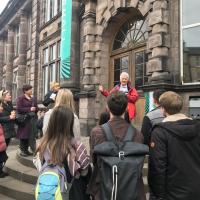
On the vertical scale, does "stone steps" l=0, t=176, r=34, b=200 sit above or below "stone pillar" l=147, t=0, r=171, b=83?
below

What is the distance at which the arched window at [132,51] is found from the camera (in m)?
11.0

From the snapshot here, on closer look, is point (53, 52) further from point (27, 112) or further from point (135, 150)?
point (135, 150)

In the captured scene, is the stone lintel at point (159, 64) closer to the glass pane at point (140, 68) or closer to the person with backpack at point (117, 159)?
the glass pane at point (140, 68)

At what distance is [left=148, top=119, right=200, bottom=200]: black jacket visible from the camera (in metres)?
2.99

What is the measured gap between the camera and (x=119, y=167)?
2.87 m

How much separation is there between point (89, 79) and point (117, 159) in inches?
365

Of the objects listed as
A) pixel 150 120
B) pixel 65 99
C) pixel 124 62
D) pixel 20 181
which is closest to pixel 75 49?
pixel 124 62

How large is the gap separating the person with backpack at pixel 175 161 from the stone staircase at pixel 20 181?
2.65 m

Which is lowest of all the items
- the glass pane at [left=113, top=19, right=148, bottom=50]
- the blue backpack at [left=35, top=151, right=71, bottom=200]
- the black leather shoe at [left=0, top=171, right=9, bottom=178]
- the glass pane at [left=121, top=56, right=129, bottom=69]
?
the black leather shoe at [left=0, top=171, right=9, bottom=178]

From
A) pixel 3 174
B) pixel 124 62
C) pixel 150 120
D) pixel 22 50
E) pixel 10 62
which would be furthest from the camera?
pixel 10 62

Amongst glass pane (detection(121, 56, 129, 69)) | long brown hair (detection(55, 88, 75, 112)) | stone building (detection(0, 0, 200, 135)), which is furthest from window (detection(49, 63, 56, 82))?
long brown hair (detection(55, 88, 75, 112))

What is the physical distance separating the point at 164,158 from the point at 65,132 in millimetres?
1003

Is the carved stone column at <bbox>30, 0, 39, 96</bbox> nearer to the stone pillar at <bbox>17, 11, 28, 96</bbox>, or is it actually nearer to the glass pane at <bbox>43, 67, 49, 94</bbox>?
the glass pane at <bbox>43, 67, 49, 94</bbox>

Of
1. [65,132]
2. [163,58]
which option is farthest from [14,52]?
[65,132]
